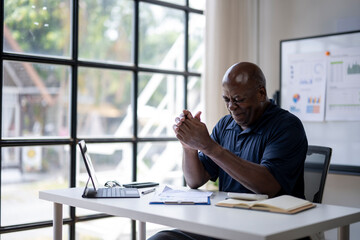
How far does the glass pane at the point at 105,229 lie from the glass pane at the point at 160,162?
13.9 inches

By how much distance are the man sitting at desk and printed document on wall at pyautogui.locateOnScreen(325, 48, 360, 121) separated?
1122mm

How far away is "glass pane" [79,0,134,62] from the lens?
9.90 ft

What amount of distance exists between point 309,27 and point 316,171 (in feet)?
5.26

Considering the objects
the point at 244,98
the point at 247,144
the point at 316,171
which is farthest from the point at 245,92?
the point at 316,171

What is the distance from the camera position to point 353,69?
9.75 feet

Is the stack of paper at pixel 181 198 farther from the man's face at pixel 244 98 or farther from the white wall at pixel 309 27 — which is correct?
the white wall at pixel 309 27

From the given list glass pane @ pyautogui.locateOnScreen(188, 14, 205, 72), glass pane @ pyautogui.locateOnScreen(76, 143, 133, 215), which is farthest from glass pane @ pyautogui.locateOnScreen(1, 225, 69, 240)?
glass pane @ pyautogui.locateOnScreen(188, 14, 205, 72)

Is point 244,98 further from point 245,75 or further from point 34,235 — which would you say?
point 34,235

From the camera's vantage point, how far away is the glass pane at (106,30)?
3.02 m

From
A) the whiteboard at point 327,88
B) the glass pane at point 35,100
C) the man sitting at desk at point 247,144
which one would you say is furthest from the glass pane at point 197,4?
the man sitting at desk at point 247,144

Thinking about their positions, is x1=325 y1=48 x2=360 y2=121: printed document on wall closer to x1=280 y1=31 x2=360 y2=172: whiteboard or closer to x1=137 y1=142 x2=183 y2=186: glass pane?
x1=280 y1=31 x2=360 y2=172: whiteboard

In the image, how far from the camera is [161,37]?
3.49m

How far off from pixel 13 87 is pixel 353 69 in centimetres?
217

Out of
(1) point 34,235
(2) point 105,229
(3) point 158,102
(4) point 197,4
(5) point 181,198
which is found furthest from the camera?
(4) point 197,4
